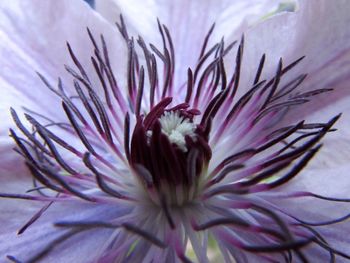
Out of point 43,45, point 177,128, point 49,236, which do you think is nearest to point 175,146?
point 177,128

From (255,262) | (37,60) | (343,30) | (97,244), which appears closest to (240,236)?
(255,262)

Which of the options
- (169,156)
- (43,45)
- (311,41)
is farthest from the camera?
(43,45)

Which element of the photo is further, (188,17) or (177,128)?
(188,17)

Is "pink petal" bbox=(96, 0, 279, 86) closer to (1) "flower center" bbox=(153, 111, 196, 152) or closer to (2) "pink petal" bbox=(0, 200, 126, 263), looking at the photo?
(1) "flower center" bbox=(153, 111, 196, 152)

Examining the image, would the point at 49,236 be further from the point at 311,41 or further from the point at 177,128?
the point at 311,41

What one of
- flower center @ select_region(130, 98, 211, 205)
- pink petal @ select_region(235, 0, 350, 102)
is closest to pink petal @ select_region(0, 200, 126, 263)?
flower center @ select_region(130, 98, 211, 205)

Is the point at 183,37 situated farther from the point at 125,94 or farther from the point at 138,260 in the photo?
the point at 138,260

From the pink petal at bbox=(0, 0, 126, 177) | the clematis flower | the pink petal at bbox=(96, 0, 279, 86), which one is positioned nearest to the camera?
the clematis flower
